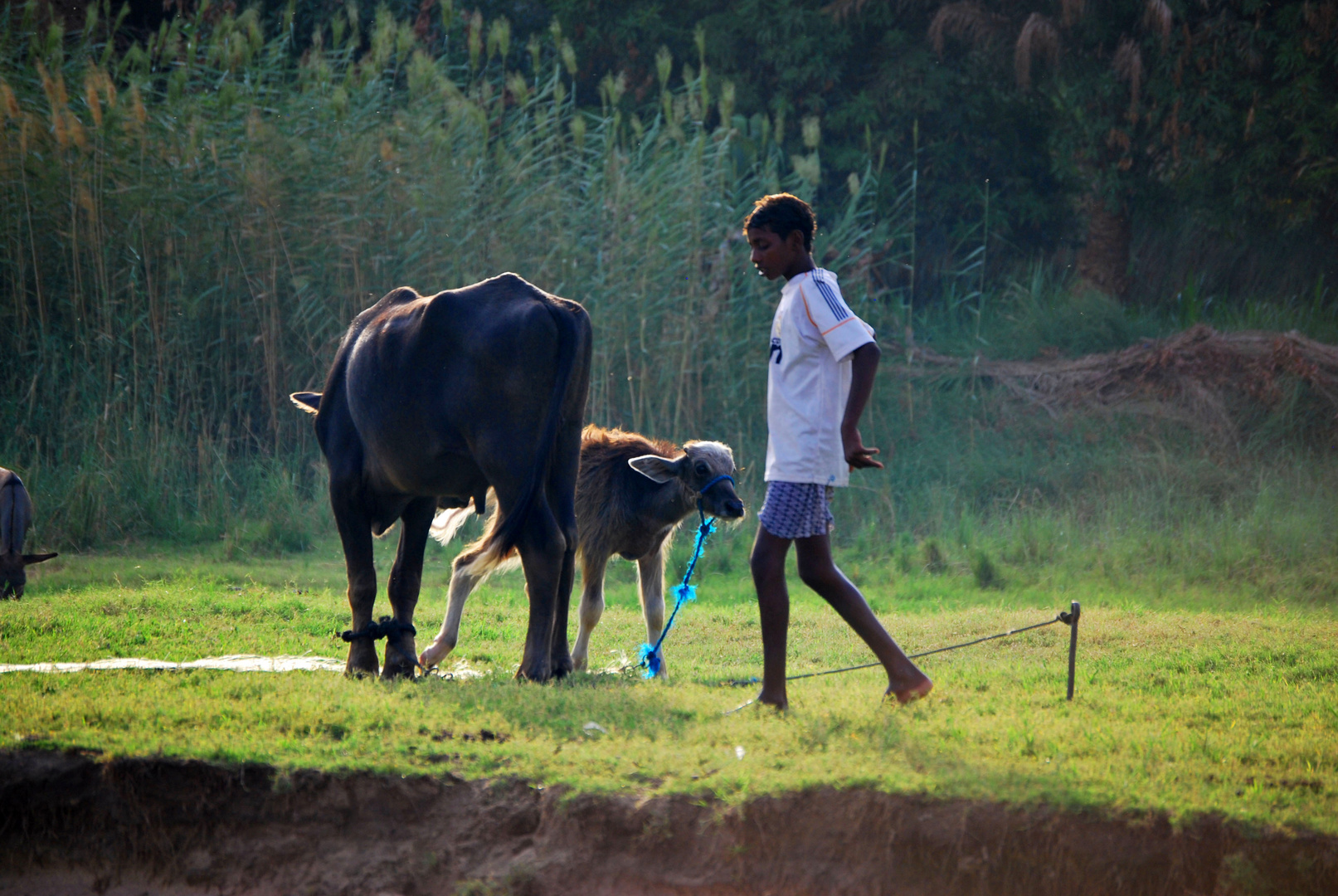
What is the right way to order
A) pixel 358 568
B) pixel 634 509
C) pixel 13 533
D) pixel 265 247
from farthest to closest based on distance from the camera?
pixel 265 247, pixel 13 533, pixel 634 509, pixel 358 568

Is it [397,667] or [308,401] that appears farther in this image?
[308,401]

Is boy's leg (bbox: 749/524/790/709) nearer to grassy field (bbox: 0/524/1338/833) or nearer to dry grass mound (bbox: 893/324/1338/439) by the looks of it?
grassy field (bbox: 0/524/1338/833)

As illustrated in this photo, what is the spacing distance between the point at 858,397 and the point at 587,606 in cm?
263

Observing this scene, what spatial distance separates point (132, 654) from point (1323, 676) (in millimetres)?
5968

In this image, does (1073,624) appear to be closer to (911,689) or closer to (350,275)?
(911,689)

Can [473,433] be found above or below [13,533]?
above

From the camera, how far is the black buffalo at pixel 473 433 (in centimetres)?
533

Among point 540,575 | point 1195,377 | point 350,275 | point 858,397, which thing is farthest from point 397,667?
point 1195,377

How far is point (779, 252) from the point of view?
4770 millimetres

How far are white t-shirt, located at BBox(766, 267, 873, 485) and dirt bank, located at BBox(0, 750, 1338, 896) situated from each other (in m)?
1.28

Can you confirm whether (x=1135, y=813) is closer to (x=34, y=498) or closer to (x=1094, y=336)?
(x=34, y=498)

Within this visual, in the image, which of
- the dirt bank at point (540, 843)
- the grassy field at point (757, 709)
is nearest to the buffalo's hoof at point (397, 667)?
the grassy field at point (757, 709)

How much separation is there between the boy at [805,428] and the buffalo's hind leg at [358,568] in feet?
6.84

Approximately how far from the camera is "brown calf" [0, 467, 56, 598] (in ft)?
25.3
